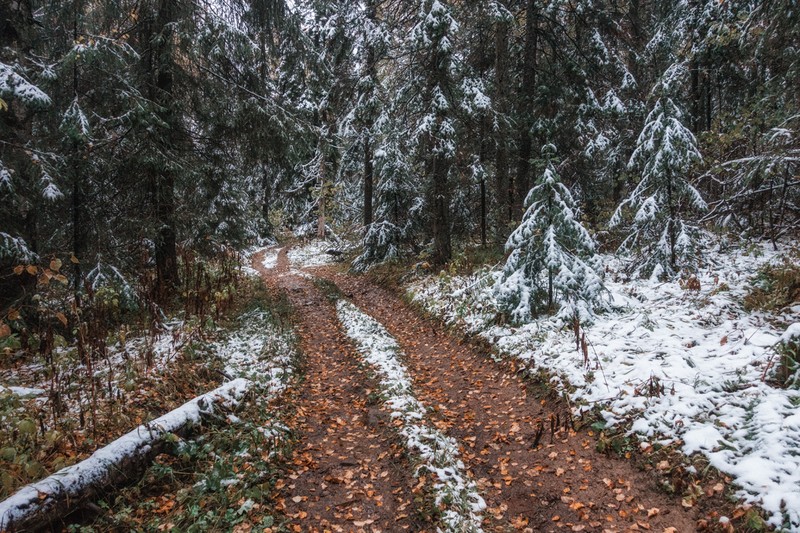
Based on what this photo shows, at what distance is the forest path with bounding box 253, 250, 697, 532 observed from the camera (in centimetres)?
400

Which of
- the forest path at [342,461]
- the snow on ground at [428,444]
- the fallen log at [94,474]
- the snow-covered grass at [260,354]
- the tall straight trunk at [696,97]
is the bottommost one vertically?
the forest path at [342,461]

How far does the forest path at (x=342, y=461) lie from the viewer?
426 cm

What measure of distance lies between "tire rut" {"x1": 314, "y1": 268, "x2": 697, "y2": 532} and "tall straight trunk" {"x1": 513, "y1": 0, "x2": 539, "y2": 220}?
718 centimetres

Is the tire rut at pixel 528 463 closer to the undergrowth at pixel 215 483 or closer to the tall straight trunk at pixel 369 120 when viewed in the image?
the undergrowth at pixel 215 483

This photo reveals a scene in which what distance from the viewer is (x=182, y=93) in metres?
10.2

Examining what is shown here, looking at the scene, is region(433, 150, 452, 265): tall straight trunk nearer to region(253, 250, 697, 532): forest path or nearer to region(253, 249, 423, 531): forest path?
region(253, 250, 697, 532): forest path

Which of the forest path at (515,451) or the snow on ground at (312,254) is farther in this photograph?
the snow on ground at (312,254)

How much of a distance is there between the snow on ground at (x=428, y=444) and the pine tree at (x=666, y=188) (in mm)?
6294

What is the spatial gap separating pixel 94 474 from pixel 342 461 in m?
2.61

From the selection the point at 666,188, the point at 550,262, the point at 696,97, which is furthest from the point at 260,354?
the point at 696,97

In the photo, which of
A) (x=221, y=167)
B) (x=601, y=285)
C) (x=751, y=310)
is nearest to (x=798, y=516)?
(x=751, y=310)

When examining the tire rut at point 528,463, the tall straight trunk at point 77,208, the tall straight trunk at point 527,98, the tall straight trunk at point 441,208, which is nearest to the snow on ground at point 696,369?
the tire rut at point 528,463

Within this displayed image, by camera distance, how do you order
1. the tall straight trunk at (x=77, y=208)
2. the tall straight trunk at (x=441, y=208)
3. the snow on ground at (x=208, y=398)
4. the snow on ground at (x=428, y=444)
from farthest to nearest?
the tall straight trunk at (x=441, y=208) → the tall straight trunk at (x=77, y=208) → the snow on ground at (x=428, y=444) → the snow on ground at (x=208, y=398)

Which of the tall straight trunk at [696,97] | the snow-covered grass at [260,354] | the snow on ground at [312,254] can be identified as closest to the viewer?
the snow-covered grass at [260,354]
